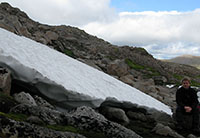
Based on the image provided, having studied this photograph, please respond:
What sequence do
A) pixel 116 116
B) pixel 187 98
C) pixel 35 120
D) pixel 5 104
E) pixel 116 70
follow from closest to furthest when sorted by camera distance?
pixel 35 120
pixel 5 104
pixel 116 116
pixel 187 98
pixel 116 70

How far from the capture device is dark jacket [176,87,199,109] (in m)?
8.31

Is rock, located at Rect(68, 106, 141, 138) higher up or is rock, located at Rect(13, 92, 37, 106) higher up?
rock, located at Rect(13, 92, 37, 106)

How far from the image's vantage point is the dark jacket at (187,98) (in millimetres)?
8312

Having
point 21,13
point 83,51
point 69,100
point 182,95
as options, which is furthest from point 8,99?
point 21,13

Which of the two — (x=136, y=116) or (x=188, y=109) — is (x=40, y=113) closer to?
(x=136, y=116)

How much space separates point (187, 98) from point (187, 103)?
0.62 feet

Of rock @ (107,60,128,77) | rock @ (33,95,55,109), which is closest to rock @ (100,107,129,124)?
rock @ (33,95,55,109)

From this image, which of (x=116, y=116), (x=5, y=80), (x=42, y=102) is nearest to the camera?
(x=5, y=80)

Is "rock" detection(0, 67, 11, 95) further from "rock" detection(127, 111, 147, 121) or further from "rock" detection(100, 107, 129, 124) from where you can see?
"rock" detection(127, 111, 147, 121)

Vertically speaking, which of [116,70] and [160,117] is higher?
[116,70]

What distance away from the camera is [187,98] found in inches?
331

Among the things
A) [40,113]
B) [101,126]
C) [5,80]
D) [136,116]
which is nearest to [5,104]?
[40,113]

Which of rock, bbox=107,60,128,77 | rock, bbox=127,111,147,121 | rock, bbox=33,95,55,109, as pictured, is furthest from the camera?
rock, bbox=107,60,128,77

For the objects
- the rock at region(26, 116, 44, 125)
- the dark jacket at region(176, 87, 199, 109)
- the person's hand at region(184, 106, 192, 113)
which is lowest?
the rock at region(26, 116, 44, 125)
